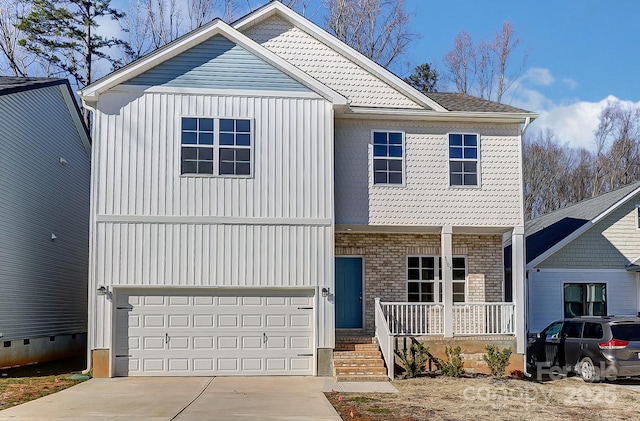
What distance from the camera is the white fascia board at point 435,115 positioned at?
1684 centimetres

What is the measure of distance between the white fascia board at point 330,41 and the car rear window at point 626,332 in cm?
682

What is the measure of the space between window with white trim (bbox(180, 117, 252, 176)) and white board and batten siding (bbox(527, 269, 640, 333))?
9.99 meters

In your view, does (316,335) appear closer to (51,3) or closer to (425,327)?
(425,327)

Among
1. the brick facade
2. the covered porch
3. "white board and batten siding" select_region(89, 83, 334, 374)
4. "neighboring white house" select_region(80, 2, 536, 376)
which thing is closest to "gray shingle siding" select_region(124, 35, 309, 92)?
"neighboring white house" select_region(80, 2, 536, 376)

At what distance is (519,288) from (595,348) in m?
2.22

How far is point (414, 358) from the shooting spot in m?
15.4

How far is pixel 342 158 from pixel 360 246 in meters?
2.52

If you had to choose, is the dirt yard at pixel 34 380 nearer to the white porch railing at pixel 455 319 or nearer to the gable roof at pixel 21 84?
the gable roof at pixel 21 84

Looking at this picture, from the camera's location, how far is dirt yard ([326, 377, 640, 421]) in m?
10.9

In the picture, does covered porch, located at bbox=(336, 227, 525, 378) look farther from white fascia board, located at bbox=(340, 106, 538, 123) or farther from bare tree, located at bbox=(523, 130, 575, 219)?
bare tree, located at bbox=(523, 130, 575, 219)

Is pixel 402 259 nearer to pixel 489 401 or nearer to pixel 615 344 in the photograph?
pixel 615 344

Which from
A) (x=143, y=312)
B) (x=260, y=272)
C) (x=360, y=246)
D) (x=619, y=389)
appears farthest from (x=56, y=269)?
(x=619, y=389)

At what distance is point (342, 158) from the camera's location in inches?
666

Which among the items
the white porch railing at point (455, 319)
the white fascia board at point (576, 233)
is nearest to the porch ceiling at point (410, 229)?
the white porch railing at point (455, 319)
